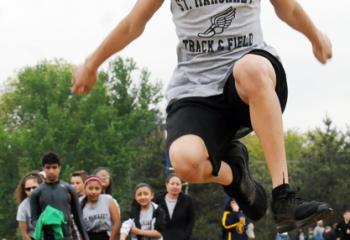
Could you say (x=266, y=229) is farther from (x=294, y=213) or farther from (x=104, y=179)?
(x=294, y=213)

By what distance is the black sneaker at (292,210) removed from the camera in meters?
5.61

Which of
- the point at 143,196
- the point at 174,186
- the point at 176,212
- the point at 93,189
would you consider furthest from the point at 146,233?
the point at 93,189

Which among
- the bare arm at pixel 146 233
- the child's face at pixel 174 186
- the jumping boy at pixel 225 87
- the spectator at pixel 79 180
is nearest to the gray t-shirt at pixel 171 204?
the child's face at pixel 174 186

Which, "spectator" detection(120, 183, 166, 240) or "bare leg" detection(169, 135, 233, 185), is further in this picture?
"spectator" detection(120, 183, 166, 240)

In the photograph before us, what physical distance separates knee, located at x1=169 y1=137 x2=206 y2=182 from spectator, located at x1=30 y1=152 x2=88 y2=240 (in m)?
5.33

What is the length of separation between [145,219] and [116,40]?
6.52 metres

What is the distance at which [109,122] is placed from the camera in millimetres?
66625

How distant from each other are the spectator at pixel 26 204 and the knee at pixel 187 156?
604 cm

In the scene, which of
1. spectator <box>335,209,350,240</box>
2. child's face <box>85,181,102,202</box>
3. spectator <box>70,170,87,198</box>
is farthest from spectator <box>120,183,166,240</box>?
spectator <box>335,209,350,240</box>

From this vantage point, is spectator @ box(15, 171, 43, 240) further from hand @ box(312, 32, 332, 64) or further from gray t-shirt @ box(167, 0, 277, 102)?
hand @ box(312, 32, 332, 64)

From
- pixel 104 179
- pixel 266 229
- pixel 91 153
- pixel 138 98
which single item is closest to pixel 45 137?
pixel 91 153

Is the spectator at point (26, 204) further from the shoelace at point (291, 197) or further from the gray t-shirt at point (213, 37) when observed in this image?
the shoelace at point (291, 197)

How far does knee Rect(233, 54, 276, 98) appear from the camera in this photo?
18.7 feet

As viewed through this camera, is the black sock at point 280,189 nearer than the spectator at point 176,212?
Yes
